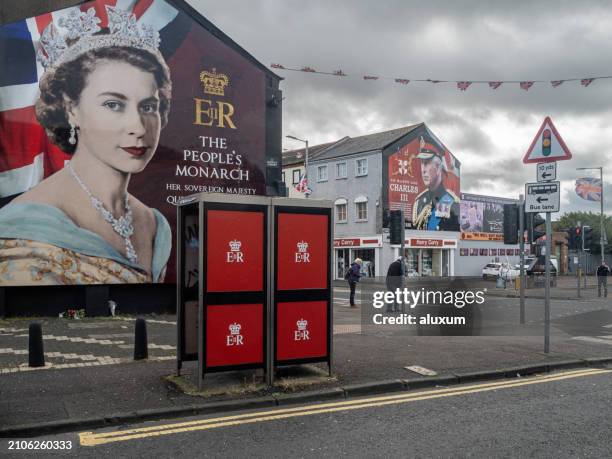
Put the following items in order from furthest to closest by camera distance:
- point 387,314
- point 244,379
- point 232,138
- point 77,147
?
point 232,138 < point 387,314 < point 77,147 < point 244,379

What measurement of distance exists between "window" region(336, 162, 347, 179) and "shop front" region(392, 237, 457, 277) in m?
7.27

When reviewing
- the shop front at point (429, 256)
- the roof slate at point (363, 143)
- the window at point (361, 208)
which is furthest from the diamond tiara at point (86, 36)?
the shop front at point (429, 256)

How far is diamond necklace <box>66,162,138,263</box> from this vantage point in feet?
52.1

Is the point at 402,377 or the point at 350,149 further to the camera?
the point at 350,149

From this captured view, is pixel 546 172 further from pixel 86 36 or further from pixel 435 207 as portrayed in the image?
pixel 435 207

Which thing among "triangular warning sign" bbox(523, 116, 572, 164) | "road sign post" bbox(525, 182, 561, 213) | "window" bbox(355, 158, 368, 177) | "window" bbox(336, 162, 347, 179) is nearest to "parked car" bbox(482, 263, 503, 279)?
"window" bbox(355, 158, 368, 177)

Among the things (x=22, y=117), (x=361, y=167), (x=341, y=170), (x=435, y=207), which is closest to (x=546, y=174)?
(x=22, y=117)

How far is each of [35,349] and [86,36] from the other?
10336 mm

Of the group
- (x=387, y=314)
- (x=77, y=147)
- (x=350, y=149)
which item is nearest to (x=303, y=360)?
(x=387, y=314)

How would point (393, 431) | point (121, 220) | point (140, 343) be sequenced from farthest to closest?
point (121, 220)
point (140, 343)
point (393, 431)

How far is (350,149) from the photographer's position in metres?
47.9

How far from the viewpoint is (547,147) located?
1046 cm

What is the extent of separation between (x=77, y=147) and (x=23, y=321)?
4695 mm

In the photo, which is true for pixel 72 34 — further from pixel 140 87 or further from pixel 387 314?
pixel 387 314
